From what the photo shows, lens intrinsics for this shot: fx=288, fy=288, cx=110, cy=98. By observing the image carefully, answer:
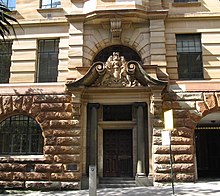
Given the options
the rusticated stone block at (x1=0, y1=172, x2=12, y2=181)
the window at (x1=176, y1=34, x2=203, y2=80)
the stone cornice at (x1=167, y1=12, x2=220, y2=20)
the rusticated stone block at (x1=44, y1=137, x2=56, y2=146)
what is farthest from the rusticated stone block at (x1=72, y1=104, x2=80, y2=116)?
the stone cornice at (x1=167, y1=12, x2=220, y2=20)

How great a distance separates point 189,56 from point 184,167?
20.4 feet

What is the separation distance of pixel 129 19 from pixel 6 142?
9702 millimetres

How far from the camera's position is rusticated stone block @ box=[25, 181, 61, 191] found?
14646 millimetres

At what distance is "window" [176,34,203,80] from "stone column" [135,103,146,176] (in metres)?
3.00

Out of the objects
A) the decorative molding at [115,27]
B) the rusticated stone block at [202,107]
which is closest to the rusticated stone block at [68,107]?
the decorative molding at [115,27]

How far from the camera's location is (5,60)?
1723 centimetres

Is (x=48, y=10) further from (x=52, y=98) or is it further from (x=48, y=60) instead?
(x=52, y=98)

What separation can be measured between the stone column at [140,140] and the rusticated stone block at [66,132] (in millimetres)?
3181

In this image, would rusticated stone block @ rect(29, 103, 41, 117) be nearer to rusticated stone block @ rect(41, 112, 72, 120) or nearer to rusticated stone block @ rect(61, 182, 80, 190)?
rusticated stone block @ rect(41, 112, 72, 120)

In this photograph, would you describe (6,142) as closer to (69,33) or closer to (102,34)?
(69,33)

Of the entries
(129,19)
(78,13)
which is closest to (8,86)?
(78,13)

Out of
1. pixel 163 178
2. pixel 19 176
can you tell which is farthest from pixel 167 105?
pixel 19 176

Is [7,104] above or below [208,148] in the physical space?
above

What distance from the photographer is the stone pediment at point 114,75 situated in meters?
15.0
